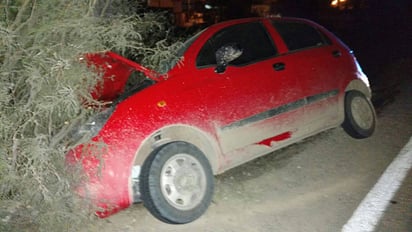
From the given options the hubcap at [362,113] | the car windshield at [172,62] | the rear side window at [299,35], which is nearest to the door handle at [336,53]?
the rear side window at [299,35]

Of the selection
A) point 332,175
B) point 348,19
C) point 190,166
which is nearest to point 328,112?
point 332,175

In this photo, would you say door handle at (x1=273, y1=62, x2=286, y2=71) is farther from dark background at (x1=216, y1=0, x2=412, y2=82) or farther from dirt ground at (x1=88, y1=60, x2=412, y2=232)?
dark background at (x1=216, y1=0, x2=412, y2=82)

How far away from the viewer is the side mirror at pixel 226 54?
4.36m

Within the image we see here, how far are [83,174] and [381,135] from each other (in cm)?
410

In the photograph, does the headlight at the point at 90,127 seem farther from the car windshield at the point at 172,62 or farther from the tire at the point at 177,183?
the car windshield at the point at 172,62

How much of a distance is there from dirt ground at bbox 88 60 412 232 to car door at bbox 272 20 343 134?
0.47 metres

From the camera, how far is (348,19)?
22391 mm

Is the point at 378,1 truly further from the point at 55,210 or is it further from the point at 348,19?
the point at 55,210

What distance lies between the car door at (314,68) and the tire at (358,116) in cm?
24

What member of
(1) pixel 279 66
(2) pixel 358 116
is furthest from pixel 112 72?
(2) pixel 358 116

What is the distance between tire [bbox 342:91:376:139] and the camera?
228 inches

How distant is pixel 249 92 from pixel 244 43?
612mm

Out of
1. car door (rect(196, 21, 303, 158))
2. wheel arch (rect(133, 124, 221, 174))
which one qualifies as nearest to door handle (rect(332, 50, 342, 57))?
car door (rect(196, 21, 303, 158))

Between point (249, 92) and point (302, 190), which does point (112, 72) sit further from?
point (302, 190)
